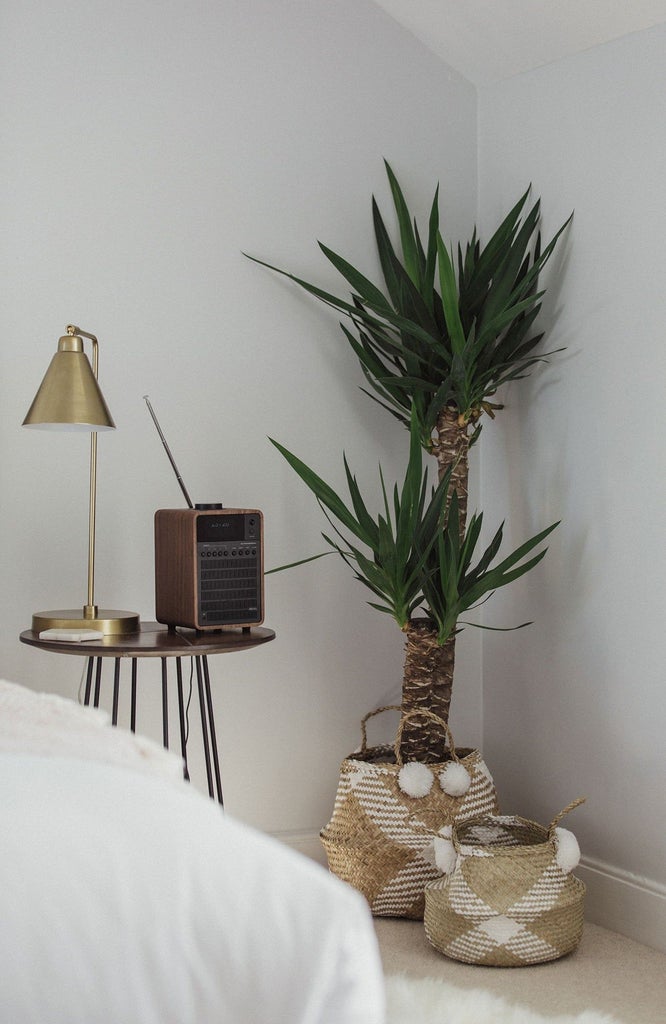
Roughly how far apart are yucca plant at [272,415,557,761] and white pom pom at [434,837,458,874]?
27cm

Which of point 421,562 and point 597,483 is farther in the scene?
point 597,483

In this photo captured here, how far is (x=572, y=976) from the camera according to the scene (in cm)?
208

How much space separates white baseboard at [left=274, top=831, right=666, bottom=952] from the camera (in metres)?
2.27

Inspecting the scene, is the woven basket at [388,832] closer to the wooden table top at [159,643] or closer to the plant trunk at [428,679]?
the plant trunk at [428,679]

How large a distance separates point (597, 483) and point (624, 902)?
3.28ft

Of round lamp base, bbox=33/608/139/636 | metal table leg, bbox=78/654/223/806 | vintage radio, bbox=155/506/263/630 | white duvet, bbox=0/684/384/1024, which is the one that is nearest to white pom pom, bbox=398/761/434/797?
metal table leg, bbox=78/654/223/806

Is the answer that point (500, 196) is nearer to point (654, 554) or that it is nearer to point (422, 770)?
point (654, 554)

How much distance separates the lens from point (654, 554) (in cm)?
231

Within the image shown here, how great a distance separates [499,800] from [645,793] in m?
0.56

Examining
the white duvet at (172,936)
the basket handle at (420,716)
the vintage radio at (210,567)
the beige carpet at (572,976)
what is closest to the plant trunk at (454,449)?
the basket handle at (420,716)

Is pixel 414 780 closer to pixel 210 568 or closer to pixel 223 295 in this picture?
pixel 210 568

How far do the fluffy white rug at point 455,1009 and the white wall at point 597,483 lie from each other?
1.98 feet

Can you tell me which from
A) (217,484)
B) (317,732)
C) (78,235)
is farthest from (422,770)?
(78,235)

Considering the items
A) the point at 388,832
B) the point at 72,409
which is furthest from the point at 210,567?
the point at 388,832
